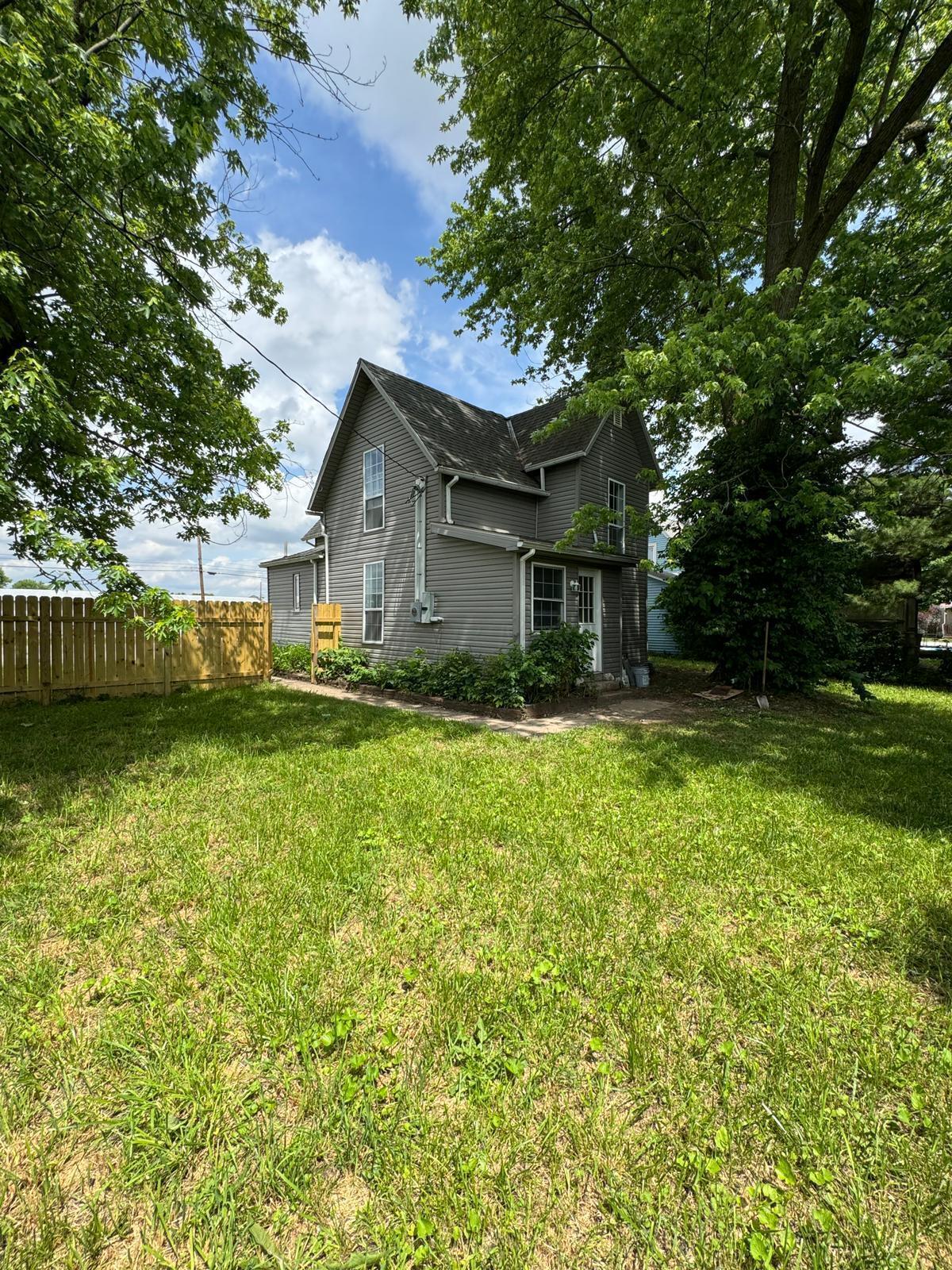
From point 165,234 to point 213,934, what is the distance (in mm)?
9308

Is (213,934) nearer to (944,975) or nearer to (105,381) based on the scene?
(944,975)

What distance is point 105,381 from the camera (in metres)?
6.86

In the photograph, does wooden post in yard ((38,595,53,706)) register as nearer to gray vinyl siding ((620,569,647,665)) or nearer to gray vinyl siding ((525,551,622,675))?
gray vinyl siding ((525,551,622,675))

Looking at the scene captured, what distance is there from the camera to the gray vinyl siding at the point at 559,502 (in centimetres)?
1215

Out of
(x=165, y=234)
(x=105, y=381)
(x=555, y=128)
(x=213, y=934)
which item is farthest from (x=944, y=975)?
(x=555, y=128)

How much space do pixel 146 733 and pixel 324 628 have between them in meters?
6.38

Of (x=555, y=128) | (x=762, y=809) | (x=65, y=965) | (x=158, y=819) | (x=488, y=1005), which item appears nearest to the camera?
(x=488, y=1005)

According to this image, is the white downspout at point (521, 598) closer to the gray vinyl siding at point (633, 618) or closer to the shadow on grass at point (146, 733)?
the shadow on grass at point (146, 733)

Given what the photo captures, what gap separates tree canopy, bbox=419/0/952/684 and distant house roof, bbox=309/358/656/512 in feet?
8.90

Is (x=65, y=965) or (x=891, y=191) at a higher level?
(x=891, y=191)

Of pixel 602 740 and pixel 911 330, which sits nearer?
pixel 602 740

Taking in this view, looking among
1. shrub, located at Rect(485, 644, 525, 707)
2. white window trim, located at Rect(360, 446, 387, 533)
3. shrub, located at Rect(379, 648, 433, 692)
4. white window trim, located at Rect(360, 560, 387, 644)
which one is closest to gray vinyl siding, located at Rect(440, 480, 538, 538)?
white window trim, located at Rect(360, 446, 387, 533)

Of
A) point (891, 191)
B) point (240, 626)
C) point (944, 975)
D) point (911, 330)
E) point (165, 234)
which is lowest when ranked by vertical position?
point (944, 975)

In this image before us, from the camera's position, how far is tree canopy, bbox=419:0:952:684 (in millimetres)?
7793
